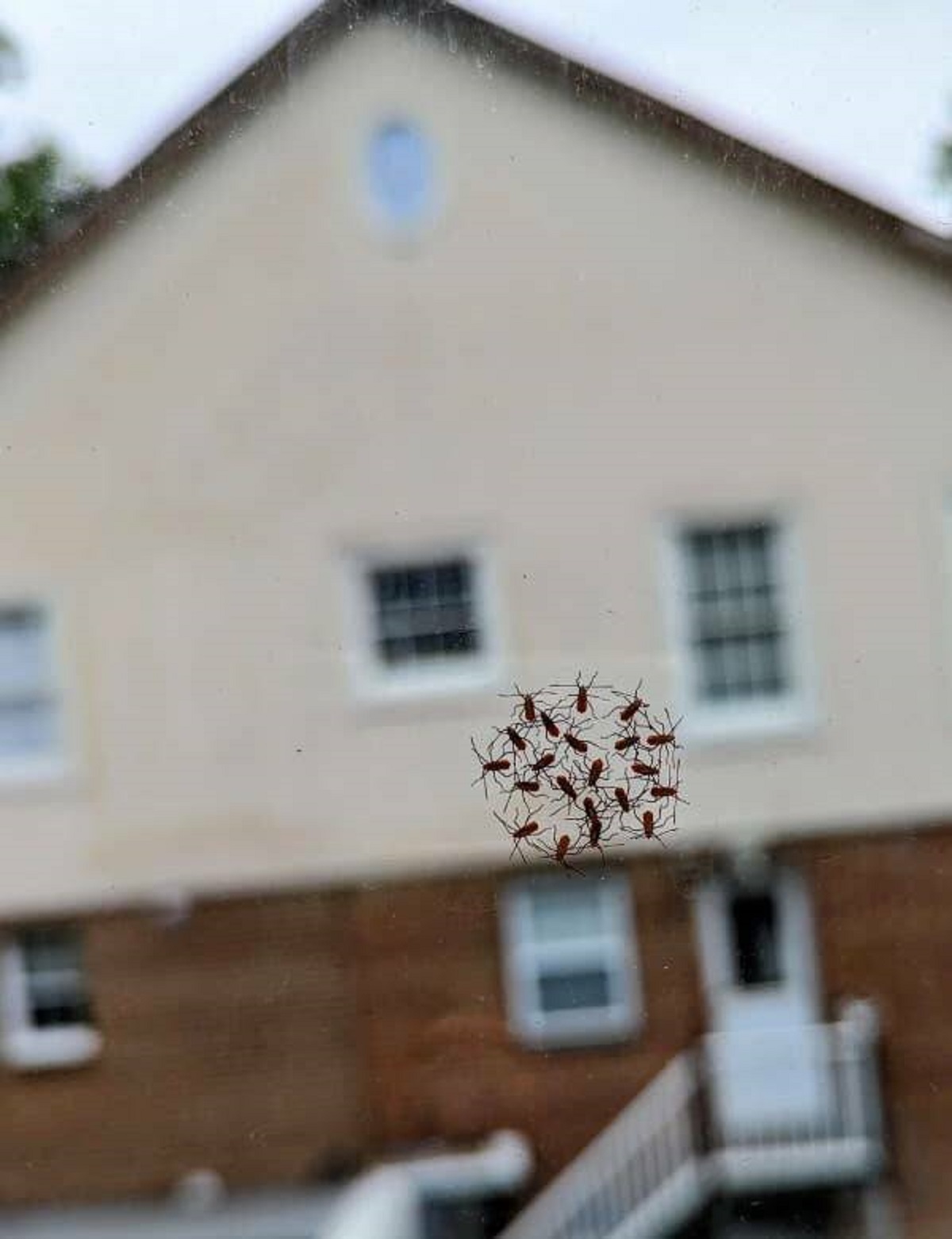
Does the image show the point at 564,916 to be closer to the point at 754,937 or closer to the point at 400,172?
the point at 754,937

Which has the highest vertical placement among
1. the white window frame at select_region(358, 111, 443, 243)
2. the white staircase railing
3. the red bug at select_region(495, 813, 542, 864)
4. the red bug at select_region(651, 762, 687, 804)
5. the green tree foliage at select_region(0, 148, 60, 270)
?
the white window frame at select_region(358, 111, 443, 243)

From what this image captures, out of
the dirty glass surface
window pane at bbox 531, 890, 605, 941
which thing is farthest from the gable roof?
window pane at bbox 531, 890, 605, 941

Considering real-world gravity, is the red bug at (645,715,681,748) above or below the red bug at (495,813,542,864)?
above

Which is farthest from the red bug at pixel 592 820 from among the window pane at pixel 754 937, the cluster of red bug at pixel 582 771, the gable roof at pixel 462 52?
the gable roof at pixel 462 52

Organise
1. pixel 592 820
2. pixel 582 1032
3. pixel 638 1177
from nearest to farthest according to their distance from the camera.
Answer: pixel 592 820 → pixel 582 1032 → pixel 638 1177

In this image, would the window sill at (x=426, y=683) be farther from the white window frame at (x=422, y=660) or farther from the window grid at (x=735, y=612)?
the window grid at (x=735, y=612)

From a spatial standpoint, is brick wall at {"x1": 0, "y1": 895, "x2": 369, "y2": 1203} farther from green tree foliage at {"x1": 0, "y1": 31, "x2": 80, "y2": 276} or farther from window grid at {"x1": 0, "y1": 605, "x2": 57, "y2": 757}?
green tree foliage at {"x1": 0, "y1": 31, "x2": 80, "y2": 276}

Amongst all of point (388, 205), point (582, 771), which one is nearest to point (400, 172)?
point (388, 205)
